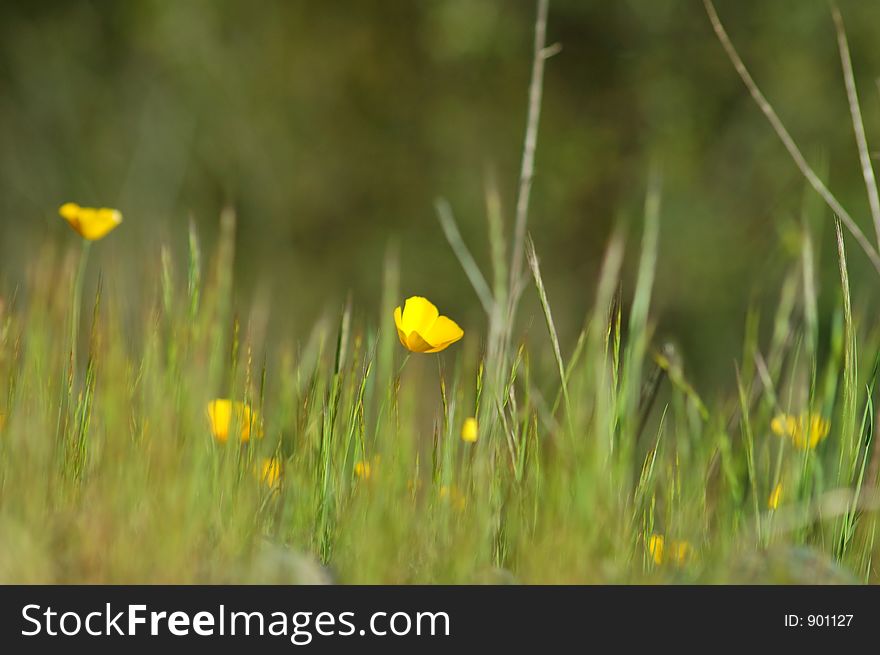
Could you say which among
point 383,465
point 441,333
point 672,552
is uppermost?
point 441,333

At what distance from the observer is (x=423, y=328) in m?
1.65

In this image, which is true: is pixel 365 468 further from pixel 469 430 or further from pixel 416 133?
pixel 416 133

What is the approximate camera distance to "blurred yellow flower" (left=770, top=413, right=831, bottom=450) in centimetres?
154

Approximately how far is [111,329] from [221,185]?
435 cm

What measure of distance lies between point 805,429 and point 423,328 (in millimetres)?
557

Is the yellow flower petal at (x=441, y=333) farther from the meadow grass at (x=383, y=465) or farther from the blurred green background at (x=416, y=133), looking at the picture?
the blurred green background at (x=416, y=133)

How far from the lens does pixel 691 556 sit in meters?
1.35

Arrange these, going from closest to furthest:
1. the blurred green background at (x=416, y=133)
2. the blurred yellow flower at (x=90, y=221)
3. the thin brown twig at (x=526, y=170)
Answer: the thin brown twig at (x=526, y=170)
the blurred yellow flower at (x=90, y=221)
the blurred green background at (x=416, y=133)

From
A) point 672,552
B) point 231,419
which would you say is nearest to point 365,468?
point 231,419

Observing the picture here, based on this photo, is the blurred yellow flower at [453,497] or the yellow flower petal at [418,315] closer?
the blurred yellow flower at [453,497]

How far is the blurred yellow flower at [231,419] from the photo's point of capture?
56.6 inches

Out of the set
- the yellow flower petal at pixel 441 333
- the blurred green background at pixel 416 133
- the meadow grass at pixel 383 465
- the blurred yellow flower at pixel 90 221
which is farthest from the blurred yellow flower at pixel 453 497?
the blurred green background at pixel 416 133

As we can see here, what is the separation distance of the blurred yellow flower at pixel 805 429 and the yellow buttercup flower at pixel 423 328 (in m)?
0.48

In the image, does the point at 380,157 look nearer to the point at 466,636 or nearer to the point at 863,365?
the point at 863,365
